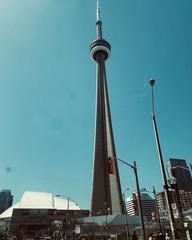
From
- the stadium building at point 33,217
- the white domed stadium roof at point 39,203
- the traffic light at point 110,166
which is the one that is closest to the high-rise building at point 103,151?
the stadium building at point 33,217

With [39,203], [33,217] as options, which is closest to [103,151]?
[33,217]

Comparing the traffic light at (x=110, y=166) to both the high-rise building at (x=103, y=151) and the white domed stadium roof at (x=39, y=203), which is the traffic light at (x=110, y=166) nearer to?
the high-rise building at (x=103, y=151)

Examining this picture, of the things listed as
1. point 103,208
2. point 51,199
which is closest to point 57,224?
point 103,208

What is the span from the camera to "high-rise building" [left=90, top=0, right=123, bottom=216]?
82.9 meters

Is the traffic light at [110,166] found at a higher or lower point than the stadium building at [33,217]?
lower

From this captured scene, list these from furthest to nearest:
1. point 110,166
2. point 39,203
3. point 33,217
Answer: point 39,203, point 33,217, point 110,166

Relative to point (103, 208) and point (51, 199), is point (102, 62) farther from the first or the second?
point (51, 199)

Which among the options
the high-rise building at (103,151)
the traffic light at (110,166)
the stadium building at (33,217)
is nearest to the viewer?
the traffic light at (110,166)

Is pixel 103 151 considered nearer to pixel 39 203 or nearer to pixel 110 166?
pixel 39 203

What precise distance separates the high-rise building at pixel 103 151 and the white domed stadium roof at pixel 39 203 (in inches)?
1201

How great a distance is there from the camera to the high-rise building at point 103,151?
82.9 m

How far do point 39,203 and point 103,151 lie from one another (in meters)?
49.6

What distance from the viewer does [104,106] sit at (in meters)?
101

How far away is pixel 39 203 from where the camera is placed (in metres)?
117
